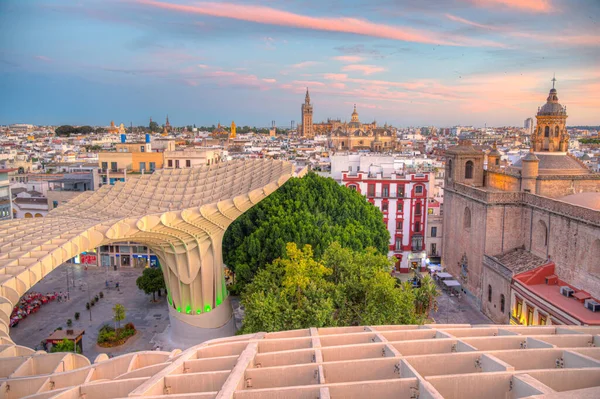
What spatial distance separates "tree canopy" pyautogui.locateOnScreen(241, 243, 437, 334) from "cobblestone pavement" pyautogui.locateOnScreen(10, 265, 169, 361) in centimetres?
1183

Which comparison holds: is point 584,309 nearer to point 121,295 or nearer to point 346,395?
point 346,395

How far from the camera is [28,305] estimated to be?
36.1 m

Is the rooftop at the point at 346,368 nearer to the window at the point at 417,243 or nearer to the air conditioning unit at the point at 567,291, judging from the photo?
the air conditioning unit at the point at 567,291

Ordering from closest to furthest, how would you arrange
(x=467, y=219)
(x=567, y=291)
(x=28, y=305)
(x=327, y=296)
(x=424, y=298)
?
(x=327, y=296) → (x=567, y=291) → (x=424, y=298) → (x=28, y=305) → (x=467, y=219)

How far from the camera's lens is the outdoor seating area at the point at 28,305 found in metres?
33.7

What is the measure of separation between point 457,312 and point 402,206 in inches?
500

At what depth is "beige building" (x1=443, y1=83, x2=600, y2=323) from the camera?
28406 millimetres

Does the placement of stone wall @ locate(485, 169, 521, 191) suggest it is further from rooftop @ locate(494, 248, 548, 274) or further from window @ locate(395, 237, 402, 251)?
window @ locate(395, 237, 402, 251)

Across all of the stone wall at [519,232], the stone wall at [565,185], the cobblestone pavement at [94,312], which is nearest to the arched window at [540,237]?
the stone wall at [519,232]

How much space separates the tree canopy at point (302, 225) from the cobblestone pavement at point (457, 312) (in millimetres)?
6406

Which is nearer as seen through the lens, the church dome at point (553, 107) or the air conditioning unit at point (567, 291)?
the air conditioning unit at point (567, 291)

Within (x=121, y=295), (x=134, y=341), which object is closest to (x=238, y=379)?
(x=134, y=341)

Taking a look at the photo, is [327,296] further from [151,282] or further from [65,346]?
[151,282]

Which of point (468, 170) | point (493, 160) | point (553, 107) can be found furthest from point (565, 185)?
point (493, 160)
